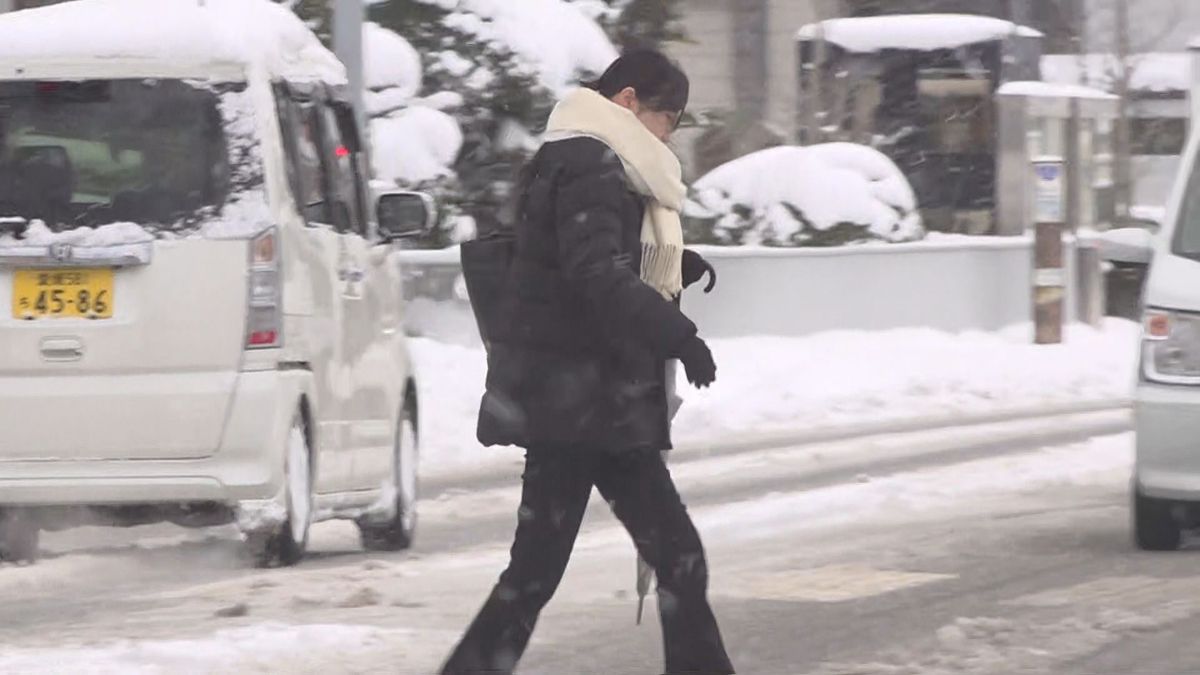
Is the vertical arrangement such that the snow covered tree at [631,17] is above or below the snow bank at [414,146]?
above

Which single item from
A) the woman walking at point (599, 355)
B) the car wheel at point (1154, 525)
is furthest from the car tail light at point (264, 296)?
the car wheel at point (1154, 525)

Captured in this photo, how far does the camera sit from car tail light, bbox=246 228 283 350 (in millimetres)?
9180

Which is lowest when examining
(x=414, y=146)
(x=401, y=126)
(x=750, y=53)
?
(x=750, y=53)

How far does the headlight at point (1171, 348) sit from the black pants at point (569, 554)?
3772 millimetres

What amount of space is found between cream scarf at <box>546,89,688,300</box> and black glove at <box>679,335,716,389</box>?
0.25 m

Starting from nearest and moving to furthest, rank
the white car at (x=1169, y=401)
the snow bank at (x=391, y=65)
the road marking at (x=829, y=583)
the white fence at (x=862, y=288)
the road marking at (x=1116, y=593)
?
the road marking at (x=1116, y=593)
the road marking at (x=829, y=583)
the white car at (x=1169, y=401)
the snow bank at (x=391, y=65)
the white fence at (x=862, y=288)

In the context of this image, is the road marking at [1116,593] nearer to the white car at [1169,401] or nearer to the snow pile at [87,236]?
the white car at [1169,401]

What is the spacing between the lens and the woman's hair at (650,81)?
6.59 meters

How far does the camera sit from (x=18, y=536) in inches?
386

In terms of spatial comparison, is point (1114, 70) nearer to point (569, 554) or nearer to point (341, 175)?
point (341, 175)

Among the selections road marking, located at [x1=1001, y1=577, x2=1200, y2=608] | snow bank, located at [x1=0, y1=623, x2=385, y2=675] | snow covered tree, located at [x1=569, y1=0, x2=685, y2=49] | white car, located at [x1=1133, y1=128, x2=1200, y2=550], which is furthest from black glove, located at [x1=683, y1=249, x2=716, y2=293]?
snow covered tree, located at [x1=569, y1=0, x2=685, y2=49]

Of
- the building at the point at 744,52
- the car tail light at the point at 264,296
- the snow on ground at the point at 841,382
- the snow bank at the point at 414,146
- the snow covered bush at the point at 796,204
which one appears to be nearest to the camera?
the car tail light at the point at 264,296

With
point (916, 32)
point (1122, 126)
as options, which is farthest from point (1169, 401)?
point (1122, 126)

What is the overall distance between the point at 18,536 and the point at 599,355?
4.04 meters
